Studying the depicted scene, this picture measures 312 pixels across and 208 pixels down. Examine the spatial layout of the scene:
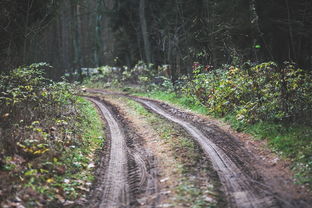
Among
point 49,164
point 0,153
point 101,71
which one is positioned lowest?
point 49,164

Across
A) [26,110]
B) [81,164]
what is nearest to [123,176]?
[81,164]

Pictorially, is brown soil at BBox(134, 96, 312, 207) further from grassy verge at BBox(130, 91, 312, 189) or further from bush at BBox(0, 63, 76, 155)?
bush at BBox(0, 63, 76, 155)

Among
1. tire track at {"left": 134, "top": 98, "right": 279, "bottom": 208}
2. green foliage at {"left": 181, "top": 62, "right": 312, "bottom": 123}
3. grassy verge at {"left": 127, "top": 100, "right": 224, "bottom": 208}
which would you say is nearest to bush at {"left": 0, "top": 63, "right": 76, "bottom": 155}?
grassy verge at {"left": 127, "top": 100, "right": 224, "bottom": 208}

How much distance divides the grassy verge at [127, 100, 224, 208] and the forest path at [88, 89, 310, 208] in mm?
256

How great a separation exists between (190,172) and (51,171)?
3.14 meters

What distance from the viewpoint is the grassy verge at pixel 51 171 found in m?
5.63

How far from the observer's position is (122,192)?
6.25m

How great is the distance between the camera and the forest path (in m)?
5.32

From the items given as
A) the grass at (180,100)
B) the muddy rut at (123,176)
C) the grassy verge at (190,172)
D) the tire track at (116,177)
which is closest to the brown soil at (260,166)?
the grassy verge at (190,172)

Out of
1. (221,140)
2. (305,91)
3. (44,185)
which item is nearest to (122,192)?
(44,185)

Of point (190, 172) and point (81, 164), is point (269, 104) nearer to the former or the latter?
point (190, 172)

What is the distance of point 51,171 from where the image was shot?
22.6ft

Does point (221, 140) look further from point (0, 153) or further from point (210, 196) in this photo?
point (0, 153)

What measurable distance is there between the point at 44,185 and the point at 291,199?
4748mm
